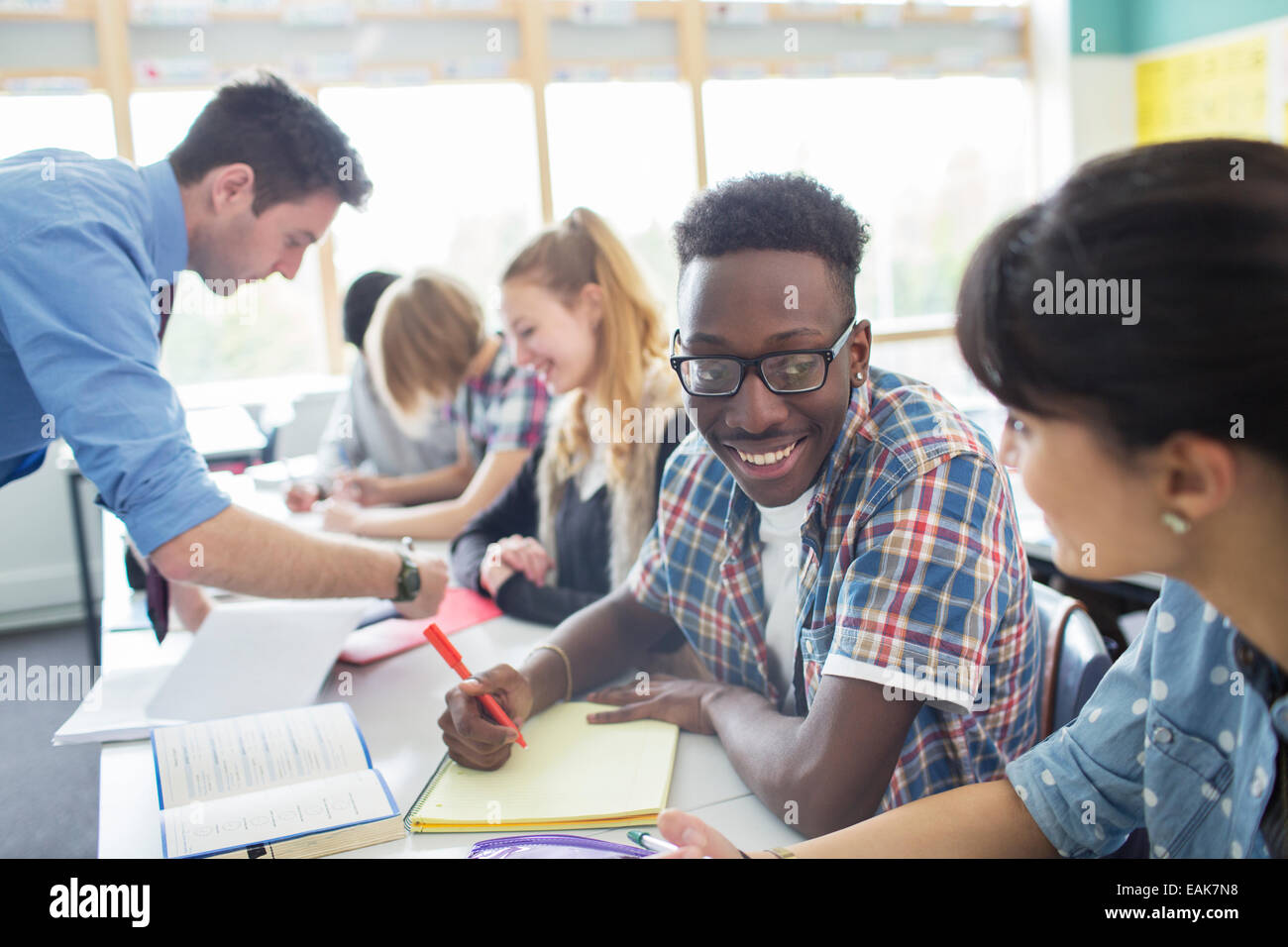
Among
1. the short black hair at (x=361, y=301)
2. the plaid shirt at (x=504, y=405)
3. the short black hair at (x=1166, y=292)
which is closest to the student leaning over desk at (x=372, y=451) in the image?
the short black hair at (x=361, y=301)

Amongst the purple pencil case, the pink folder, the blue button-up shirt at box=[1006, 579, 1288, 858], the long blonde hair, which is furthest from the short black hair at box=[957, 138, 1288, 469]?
the long blonde hair

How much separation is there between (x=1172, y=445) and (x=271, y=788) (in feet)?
2.90

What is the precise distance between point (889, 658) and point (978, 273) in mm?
416

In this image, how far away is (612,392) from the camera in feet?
6.07

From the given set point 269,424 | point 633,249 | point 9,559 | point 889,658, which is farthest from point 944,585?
point 9,559

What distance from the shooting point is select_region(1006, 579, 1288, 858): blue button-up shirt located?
0.68 metres

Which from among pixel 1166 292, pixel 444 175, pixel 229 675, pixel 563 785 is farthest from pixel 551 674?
pixel 444 175

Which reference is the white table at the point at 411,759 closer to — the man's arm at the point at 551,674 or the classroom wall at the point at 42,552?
the man's arm at the point at 551,674

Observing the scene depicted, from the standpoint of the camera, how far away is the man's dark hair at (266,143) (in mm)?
1588

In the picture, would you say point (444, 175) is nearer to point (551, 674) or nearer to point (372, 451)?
point (372, 451)

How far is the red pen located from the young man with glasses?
2 centimetres

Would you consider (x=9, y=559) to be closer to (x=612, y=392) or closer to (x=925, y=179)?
(x=612, y=392)

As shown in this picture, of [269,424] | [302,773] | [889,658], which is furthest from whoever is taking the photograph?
[269,424]

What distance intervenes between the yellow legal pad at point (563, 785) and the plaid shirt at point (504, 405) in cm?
124
